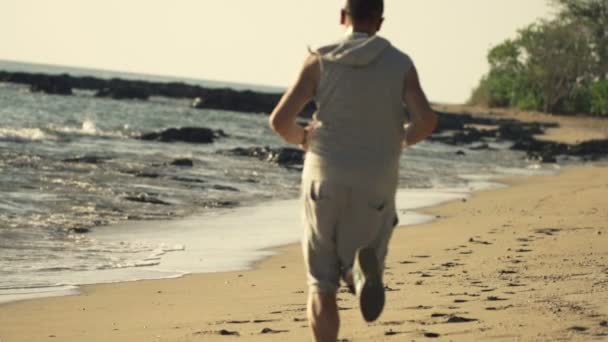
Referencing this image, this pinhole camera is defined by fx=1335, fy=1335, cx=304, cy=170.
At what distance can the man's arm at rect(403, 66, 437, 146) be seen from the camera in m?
5.37

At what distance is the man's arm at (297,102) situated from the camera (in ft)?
17.4

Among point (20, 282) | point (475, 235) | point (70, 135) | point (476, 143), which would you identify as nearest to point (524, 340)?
point (20, 282)

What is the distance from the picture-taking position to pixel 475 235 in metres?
12.8

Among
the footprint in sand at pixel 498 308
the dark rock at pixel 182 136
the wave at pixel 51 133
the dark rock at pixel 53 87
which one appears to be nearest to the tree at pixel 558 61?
the dark rock at pixel 53 87

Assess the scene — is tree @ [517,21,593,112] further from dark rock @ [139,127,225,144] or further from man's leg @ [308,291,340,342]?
man's leg @ [308,291,340,342]

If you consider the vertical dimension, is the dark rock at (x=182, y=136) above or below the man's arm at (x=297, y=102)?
below

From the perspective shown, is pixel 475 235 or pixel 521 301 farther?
pixel 475 235

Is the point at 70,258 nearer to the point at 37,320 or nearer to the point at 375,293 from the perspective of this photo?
the point at 37,320

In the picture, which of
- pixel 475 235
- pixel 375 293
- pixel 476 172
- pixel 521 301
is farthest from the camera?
pixel 476 172

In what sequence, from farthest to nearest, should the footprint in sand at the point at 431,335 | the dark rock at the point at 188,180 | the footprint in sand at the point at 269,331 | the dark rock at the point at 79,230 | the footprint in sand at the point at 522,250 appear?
the dark rock at the point at 188,180 < the dark rock at the point at 79,230 < the footprint in sand at the point at 522,250 < the footprint in sand at the point at 269,331 < the footprint in sand at the point at 431,335

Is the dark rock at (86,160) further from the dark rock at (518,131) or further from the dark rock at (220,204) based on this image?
the dark rock at (518,131)

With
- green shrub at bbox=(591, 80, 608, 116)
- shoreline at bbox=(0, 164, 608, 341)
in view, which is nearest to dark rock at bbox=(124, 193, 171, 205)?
shoreline at bbox=(0, 164, 608, 341)

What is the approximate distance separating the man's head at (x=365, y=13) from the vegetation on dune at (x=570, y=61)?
66.6m

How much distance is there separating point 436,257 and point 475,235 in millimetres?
2075
